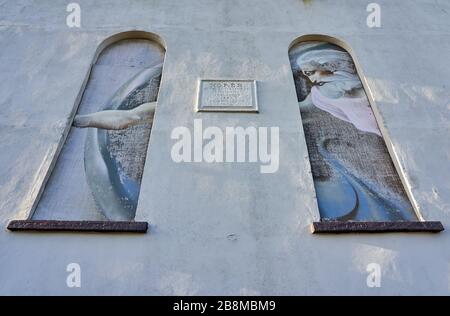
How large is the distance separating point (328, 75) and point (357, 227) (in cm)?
252

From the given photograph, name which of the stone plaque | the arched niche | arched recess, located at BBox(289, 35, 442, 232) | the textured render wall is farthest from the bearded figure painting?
the arched niche

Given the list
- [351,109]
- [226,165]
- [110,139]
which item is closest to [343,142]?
[351,109]

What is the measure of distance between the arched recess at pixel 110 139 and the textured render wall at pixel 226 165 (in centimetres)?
16

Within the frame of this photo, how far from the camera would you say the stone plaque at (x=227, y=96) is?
5008 mm

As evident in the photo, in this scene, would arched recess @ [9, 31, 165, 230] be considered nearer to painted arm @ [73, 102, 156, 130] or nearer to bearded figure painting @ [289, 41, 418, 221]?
painted arm @ [73, 102, 156, 130]

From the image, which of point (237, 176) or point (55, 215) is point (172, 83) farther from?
point (55, 215)

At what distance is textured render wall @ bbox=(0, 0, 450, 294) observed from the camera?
145 inches

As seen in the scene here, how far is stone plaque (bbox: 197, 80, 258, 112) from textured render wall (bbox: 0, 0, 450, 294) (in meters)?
0.12

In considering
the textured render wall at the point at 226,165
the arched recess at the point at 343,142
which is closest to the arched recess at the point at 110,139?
the textured render wall at the point at 226,165

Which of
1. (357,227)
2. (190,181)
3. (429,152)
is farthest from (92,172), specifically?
(429,152)

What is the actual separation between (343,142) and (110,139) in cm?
257

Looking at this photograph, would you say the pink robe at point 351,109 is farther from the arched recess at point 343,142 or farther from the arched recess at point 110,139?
the arched recess at point 110,139

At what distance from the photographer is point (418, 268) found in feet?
12.3
